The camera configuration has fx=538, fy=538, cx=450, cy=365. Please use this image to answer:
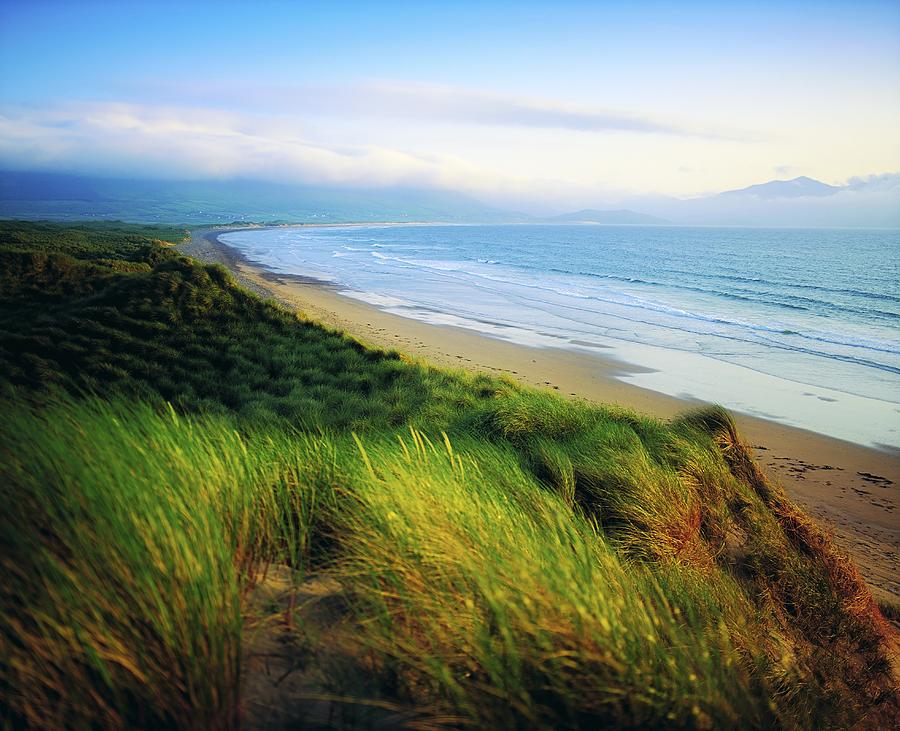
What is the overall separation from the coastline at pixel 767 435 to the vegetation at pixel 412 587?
3041mm

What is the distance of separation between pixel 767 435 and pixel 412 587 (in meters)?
11.9

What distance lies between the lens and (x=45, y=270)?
48.7ft

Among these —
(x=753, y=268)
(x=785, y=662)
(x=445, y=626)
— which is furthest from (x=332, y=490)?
(x=753, y=268)

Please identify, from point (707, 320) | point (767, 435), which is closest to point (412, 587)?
point (767, 435)

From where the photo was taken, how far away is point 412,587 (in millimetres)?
2268

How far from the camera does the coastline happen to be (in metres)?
7.70

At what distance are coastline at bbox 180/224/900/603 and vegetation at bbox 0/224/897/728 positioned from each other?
3.04 meters

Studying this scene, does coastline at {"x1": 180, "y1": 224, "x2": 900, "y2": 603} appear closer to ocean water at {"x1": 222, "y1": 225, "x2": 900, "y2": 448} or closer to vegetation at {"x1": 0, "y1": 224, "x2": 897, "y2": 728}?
ocean water at {"x1": 222, "y1": 225, "x2": 900, "y2": 448}

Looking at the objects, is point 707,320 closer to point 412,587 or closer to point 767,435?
point 767,435

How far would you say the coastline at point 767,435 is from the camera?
7.70 metres

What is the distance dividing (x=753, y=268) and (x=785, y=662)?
2558 inches

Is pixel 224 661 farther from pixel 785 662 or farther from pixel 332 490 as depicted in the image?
pixel 785 662

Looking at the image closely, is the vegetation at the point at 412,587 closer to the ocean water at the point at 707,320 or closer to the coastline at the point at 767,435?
the coastline at the point at 767,435

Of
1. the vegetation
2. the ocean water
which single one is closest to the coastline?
the ocean water
